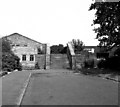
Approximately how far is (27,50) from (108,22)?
22.2m

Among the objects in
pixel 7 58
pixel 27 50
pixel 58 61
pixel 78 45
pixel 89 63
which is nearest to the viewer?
pixel 7 58

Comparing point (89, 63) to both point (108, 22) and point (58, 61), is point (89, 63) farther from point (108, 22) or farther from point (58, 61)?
point (108, 22)

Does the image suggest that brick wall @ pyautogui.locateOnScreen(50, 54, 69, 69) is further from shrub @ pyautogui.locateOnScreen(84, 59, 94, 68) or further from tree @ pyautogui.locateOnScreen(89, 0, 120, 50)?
tree @ pyautogui.locateOnScreen(89, 0, 120, 50)

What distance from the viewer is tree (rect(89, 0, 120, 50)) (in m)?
30.0

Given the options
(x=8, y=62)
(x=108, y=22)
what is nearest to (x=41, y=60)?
(x=8, y=62)

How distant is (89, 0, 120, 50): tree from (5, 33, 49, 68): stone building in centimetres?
1799

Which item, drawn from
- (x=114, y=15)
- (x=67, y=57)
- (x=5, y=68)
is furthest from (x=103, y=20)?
(x=67, y=57)

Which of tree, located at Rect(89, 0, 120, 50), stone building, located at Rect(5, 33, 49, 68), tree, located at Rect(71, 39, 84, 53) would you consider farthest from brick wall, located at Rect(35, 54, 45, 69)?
tree, located at Rect(71, 39, 84, 53)

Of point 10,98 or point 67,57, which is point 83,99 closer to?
point 10,98

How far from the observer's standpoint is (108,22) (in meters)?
31.4

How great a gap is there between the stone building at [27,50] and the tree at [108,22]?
59.0ft

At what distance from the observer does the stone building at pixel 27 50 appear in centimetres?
4844

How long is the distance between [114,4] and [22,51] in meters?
24.4

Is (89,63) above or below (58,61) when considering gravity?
below
